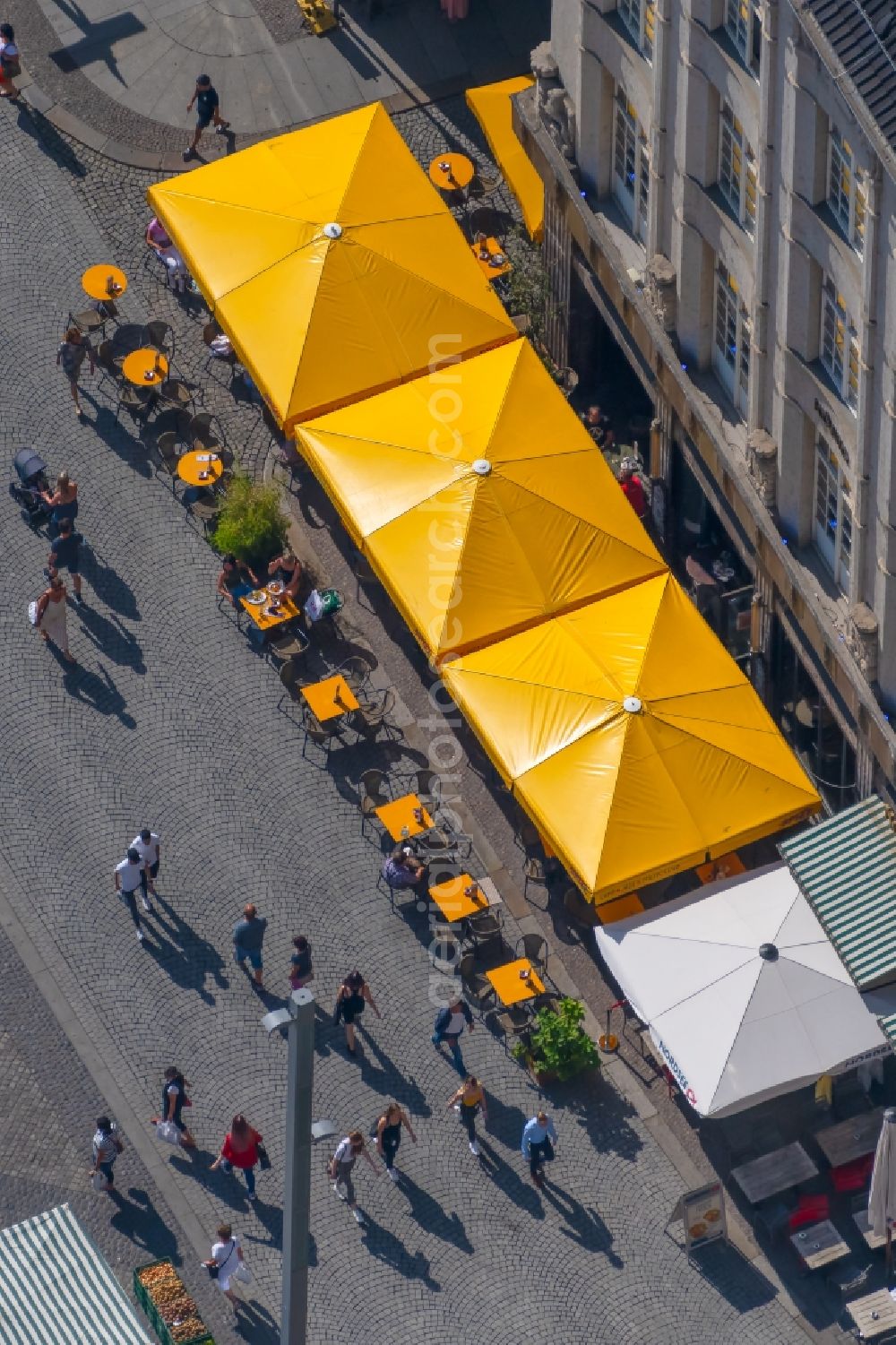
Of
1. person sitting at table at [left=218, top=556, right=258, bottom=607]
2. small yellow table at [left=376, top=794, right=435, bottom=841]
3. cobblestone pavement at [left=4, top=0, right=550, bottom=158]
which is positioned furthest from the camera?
cobblestone pavement at [left=4, top=0, right=550, bottom=158]

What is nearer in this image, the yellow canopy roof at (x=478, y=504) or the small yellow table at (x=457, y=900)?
the small yellow table at (x=457, y=900)

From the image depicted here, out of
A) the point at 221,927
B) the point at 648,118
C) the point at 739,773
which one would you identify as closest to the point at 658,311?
the point at 648,118

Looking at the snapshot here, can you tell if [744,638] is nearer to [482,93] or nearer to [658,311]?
[658,311]

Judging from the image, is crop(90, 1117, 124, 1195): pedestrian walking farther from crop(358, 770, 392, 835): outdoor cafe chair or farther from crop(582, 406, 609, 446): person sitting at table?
crop(582, 406, 609, 446): person sitting at table

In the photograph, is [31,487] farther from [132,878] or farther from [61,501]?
[132,878]

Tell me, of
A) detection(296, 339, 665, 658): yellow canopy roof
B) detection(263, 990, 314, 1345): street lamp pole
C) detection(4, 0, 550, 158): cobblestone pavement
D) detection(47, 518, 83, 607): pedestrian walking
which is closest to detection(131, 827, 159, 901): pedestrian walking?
detection(296, 339, 665, 658): yellow canopy roof

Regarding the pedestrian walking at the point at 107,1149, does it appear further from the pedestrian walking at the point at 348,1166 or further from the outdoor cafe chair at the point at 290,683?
the outdoor cafe chair at the point at 290,683

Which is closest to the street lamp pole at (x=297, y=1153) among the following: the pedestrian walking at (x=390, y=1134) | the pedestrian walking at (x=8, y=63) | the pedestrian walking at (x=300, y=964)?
the pedestrian walking at (x=390, y=1134)
